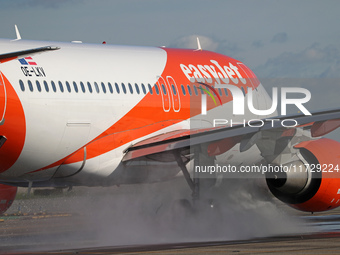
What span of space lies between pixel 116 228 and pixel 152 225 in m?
1.00

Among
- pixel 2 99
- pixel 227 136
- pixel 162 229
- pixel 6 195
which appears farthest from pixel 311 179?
pixel 6 195

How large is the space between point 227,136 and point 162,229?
304 centimetres

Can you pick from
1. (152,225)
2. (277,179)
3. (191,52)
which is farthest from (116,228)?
(191,52)

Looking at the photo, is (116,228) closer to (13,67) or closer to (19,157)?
(19,157)

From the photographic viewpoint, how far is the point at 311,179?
63.7 ft

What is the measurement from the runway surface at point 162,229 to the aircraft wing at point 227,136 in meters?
1.89

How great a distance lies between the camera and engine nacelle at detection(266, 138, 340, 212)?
63.4ft

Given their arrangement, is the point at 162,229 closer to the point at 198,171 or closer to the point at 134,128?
the point at 198,171

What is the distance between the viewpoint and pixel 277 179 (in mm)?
19562

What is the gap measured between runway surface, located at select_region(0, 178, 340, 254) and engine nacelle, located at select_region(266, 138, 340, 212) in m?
0.74

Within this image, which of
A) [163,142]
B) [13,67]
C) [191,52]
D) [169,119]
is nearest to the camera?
[13,67]

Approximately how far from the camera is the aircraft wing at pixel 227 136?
17.4 meters

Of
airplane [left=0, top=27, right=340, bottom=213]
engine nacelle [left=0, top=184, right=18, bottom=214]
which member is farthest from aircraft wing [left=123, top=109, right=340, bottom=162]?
engine nacelle [left=0, top=184, right=18, bottom=214]

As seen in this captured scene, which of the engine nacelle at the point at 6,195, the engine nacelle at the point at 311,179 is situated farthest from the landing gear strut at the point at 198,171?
the engine nacelle at the point at 6,195
